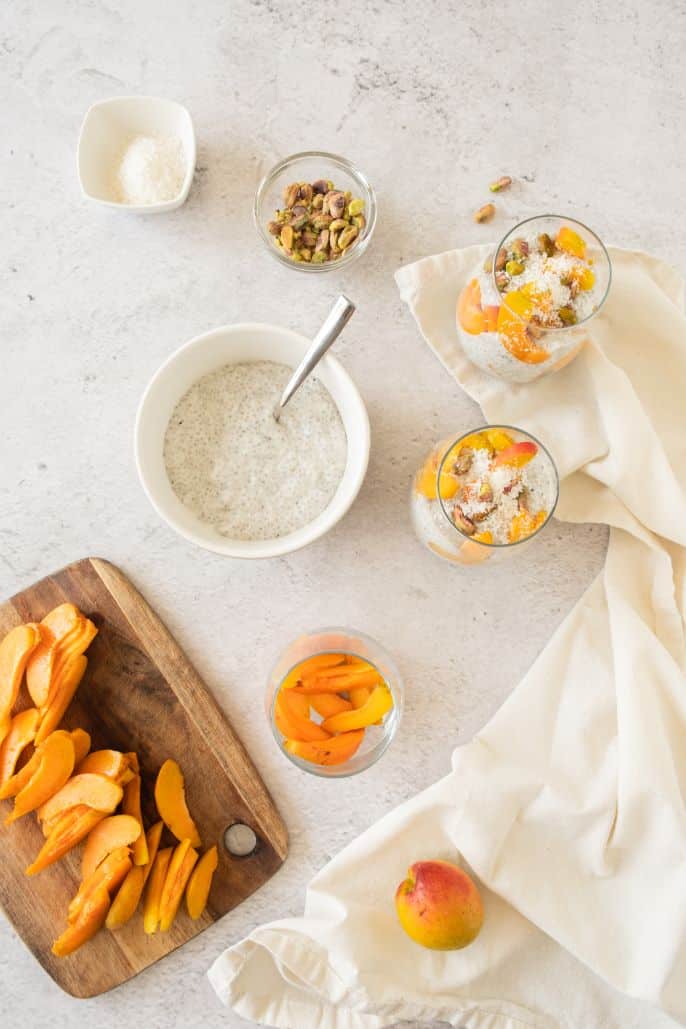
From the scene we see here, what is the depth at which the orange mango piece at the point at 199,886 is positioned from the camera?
1201mm

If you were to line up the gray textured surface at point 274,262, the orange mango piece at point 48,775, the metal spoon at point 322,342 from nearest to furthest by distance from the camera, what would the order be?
the metal spoon at point 322,342, the orange mango piece at point 48,775, the gray textured surface at point 274,262

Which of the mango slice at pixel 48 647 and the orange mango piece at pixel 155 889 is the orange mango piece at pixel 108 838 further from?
the mango slice at pixel 48 647

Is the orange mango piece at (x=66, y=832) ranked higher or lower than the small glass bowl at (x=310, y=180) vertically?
lower

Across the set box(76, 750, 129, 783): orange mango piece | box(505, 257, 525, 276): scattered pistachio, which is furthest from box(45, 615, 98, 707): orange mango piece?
box(505, 257, 525, 276): scattered pistachio

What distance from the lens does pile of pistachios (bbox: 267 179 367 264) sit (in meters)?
1.24

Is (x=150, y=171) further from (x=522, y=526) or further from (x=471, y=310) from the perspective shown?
(x=522, y=526)

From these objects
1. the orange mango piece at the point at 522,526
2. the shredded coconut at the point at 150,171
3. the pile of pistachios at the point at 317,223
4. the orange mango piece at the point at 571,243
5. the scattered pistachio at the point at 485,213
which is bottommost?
the orange mango piece at the point at 522,526

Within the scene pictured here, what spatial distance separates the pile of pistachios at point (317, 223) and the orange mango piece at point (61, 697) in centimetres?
68

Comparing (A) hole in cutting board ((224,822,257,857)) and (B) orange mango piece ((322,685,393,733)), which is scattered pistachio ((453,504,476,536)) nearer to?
(B) orange mango piece ((322,685,393,733))

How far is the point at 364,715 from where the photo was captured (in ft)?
3.90

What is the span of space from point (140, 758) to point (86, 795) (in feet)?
0.33

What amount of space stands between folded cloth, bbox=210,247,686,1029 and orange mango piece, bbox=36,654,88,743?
412 millimetres

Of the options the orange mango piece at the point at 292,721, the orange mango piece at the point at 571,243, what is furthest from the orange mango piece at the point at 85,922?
the orange mango piece at the point at 571,243

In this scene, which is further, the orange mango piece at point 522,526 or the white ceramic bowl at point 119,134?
the white ceramic bowl at point 119,134
